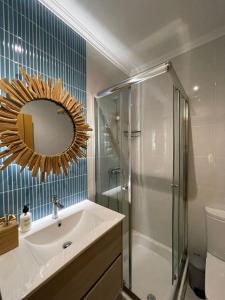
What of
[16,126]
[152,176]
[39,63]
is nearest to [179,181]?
[152,176]

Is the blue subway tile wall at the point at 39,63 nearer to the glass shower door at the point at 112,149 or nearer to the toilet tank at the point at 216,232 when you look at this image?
the glass shower door at the point at 112,149

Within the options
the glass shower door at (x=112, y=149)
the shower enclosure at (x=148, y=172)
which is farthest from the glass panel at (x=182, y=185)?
the glass shower door at (x=112, y=149)

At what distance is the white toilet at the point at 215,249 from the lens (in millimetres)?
1018

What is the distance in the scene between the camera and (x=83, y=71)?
1.30m

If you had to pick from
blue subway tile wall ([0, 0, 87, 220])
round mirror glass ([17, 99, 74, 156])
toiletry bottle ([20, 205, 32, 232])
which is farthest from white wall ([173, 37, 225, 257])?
toiletry bottle ([20, 205, 32, 232])

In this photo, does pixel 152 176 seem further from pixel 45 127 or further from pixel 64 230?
pixel 45 127

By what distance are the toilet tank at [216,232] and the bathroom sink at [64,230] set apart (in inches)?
39.2

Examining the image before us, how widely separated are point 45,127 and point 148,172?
55.5 inches

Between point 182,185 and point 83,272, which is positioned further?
point 182,185

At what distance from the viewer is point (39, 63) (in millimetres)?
978

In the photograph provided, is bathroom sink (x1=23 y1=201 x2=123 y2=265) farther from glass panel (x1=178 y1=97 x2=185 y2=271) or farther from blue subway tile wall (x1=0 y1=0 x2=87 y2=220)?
glass panel (x1=178 y1=97 x2=185 y2=271)

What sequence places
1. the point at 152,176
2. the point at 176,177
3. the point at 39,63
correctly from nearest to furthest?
the point at 39,63
the point at 176,177
the point at 152,176

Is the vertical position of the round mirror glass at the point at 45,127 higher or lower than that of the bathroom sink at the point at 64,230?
higher

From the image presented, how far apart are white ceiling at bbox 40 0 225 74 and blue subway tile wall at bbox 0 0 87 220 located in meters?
0.14
